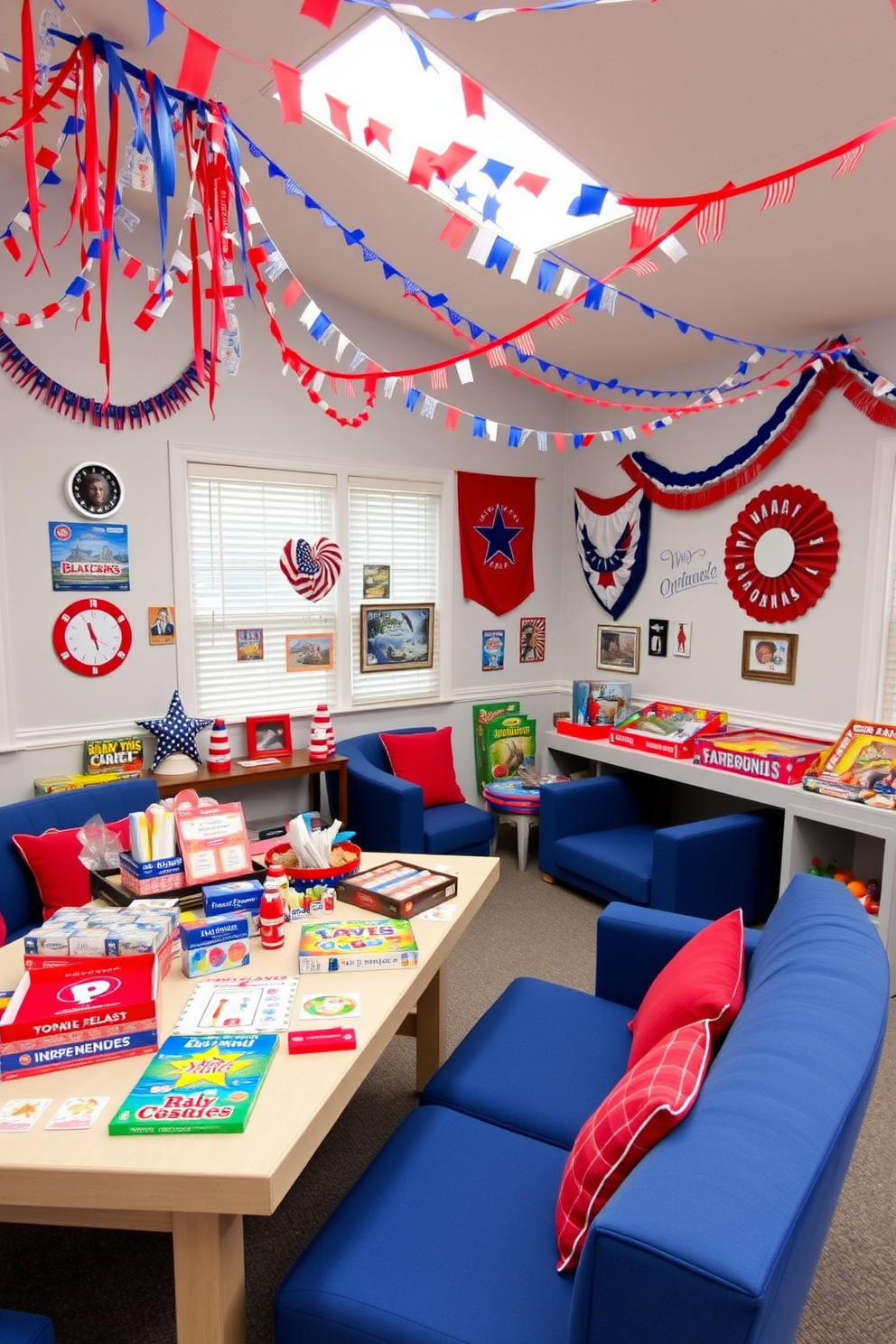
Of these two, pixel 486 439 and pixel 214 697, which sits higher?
pixel 486 439

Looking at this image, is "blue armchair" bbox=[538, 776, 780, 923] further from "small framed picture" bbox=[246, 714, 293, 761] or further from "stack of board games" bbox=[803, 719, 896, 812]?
"small framed picture" bbox=[246, 714, 293, 761]

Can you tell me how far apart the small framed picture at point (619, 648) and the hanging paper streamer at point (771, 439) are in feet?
2.72

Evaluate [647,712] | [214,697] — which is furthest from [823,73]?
[214,697]

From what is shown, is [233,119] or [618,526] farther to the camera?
[618,526]

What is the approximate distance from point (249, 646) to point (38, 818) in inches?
59.1

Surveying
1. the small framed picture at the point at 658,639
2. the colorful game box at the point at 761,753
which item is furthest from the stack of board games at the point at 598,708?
the colorful game box at the point at 761,753

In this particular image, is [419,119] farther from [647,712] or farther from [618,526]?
[647,712]

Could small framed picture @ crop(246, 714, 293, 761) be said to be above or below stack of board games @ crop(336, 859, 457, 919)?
above

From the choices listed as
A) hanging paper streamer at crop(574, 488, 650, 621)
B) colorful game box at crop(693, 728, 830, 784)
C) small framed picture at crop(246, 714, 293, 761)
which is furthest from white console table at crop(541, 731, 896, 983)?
small framed picture at crop(246, 714, 293, 761)

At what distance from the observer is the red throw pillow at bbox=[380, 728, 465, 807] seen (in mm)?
4426

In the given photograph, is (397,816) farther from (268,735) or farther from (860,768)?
(860,768)

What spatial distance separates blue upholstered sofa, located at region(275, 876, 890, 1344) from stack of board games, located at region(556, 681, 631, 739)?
260 cm

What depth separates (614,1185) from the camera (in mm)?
1261

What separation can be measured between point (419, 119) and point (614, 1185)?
3193mm
